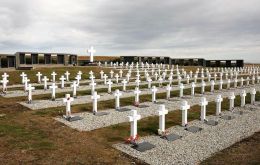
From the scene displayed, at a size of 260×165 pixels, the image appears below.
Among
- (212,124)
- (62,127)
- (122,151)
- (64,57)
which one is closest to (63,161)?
(122,151)

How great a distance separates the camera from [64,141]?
8961 millimetres

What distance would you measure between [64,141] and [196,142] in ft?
14.3

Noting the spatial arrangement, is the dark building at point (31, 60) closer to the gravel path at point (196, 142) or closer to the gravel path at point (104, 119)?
the gravel path at point (104, 119)

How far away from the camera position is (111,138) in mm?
9547

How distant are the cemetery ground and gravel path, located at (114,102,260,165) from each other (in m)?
0.35

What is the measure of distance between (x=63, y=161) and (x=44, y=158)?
1.90ft

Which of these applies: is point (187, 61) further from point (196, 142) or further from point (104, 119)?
point (196, 142)

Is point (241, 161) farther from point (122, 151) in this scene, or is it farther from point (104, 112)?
point (104, 112)

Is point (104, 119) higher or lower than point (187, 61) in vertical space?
lower

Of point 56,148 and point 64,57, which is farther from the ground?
point 64,57

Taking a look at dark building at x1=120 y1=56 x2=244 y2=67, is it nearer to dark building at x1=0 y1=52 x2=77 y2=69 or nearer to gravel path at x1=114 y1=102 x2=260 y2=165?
dark building at x1=0 y1=52 x2=77 y2=69

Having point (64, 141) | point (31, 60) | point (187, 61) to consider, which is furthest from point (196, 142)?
point (187, 61)

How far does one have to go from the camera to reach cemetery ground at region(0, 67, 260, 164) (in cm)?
762

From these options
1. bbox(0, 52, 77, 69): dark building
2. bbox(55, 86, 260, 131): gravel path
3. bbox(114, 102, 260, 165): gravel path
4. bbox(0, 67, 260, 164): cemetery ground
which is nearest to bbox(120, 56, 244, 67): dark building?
bbox(0, 52, 77, 69): dark building
